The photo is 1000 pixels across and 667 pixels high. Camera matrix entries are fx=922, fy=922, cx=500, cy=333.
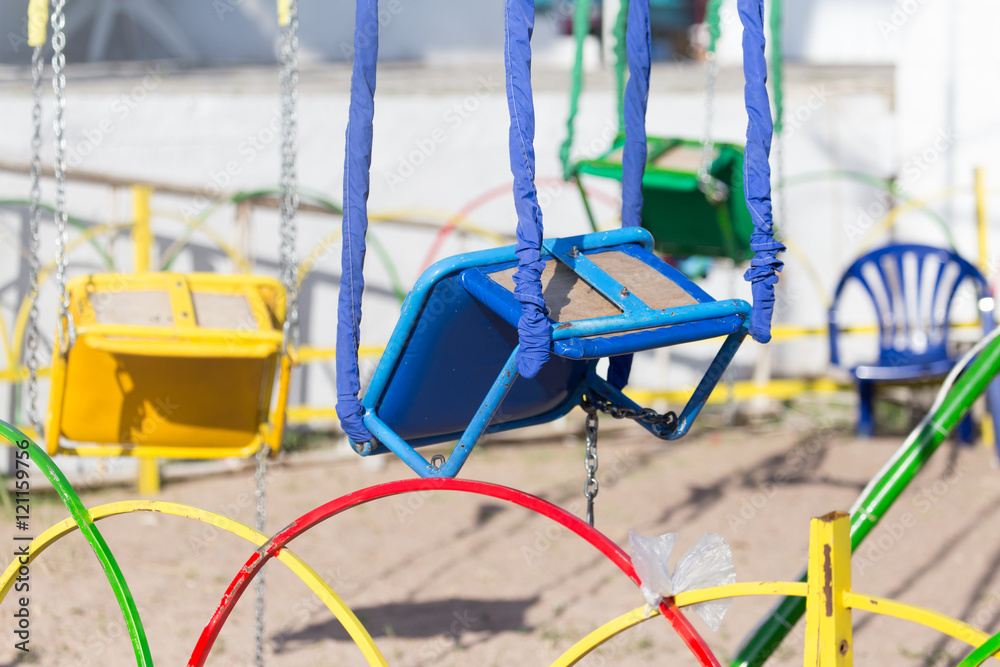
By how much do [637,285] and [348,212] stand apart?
50cm

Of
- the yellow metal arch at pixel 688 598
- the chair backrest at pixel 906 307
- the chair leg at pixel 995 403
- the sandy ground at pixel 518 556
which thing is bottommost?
the sandy ground at pixel 518 556

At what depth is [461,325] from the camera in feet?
5.19

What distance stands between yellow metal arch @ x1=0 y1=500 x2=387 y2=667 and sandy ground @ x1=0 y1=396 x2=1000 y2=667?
1.28 meters

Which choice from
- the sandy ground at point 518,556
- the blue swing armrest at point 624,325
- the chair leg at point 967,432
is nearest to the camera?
the blue swing armrest at point 624,325

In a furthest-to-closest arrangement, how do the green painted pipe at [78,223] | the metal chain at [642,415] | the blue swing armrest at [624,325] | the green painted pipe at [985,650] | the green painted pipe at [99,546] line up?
the green painted pipe at [78,223], the metal chain at [642,415], the green painted pipe at [99,546], the blue swing armrest at [624,325], the green painted pipe at [985,650]

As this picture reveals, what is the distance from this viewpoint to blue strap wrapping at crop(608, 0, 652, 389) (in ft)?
6.38

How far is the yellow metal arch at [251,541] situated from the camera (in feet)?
5.11

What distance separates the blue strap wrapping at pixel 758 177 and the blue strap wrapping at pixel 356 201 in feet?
2.01

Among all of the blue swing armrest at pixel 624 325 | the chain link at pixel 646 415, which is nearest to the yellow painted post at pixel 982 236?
the chain link at pixel 646 415

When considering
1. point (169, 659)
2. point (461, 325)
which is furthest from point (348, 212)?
point (169, 659)

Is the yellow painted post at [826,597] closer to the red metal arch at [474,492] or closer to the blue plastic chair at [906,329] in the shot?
the red metal arch at [474,492]

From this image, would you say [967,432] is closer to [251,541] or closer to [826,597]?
[826,597]

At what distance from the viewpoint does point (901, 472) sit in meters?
1.89

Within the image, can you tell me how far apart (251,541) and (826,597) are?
999 millimetres
